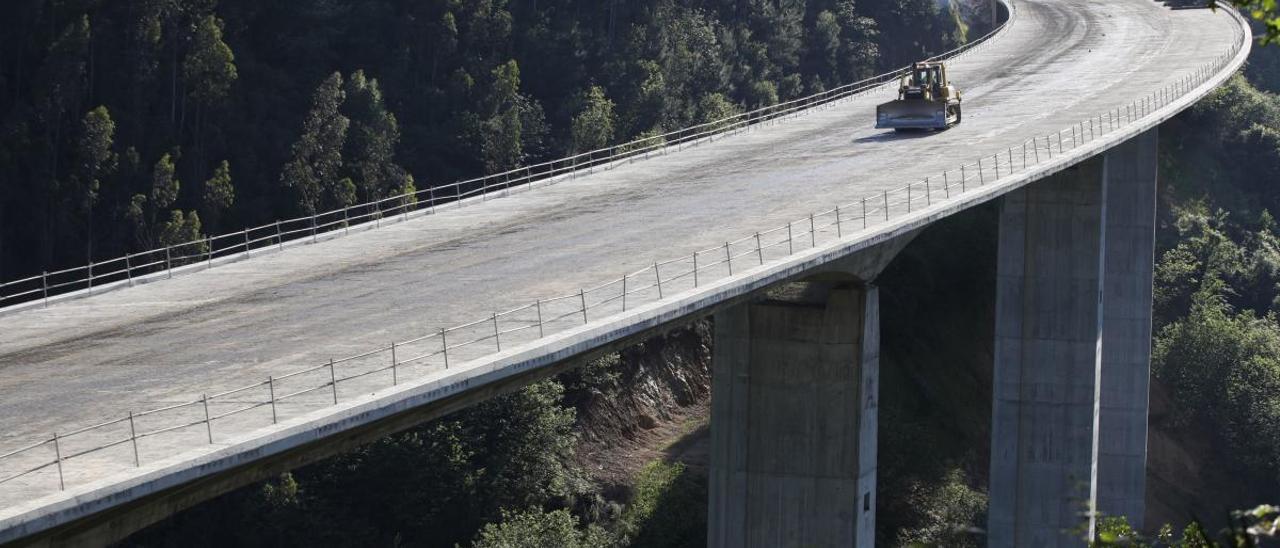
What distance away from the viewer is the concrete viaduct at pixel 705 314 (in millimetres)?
25375

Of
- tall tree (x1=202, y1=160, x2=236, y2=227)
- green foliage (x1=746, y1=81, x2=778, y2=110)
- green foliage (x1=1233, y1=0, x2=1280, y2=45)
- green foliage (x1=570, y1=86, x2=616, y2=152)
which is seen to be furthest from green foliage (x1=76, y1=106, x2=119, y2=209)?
green foliage (x1=1233, y1=0, x2=1280, y2=45)

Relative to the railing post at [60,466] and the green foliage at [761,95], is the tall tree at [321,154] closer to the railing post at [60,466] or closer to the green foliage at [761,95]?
the green foliage at [761,95]

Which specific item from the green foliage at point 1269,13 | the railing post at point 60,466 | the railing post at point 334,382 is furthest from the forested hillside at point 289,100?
the green foliage at point 1269,13

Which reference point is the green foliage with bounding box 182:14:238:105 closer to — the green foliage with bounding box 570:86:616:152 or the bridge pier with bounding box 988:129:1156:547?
the green foliage with bounding box 570:86:616:152

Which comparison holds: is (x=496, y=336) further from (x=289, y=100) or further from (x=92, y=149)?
(x=289, y=100)

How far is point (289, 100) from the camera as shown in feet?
241

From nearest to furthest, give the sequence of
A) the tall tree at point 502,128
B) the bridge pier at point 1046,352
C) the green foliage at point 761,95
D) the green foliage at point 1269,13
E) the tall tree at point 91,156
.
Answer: the green foliage at point 1269,13
the bridge pier at point 1046,352
the tall tree at point 91,156
the tall tree at point 502,128
the green foliage at point 761,95

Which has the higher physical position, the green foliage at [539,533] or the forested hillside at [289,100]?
the forested hillside at [289,100]

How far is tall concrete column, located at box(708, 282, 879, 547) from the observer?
141 feet

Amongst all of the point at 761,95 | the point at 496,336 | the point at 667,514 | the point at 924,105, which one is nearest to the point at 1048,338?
the point at 924,105

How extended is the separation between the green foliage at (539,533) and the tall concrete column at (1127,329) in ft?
88.6

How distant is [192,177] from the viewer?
218 ft

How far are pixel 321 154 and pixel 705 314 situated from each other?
37935 mm

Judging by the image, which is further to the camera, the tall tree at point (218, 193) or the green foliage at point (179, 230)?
the tall tree at point (218, 193)
